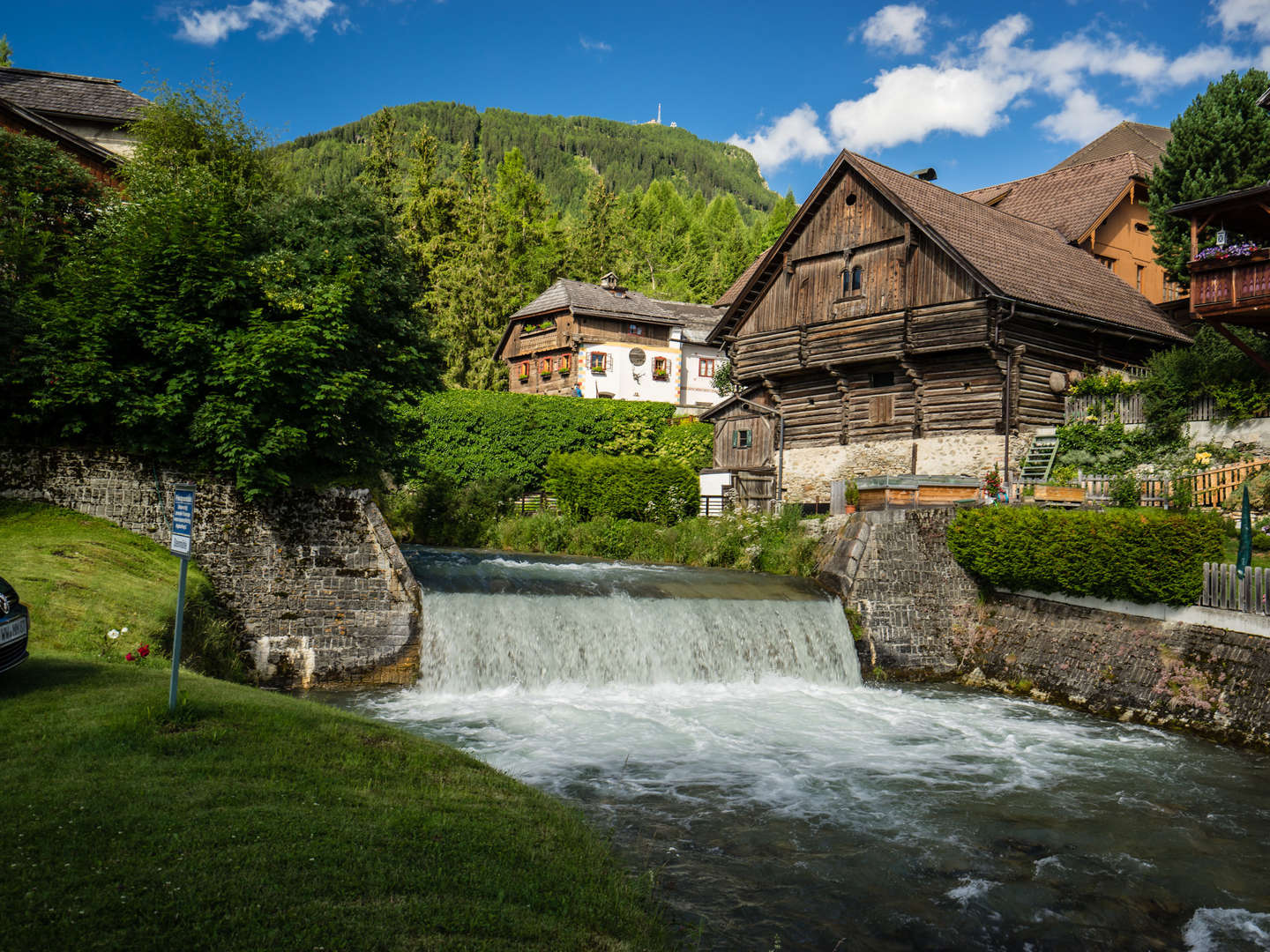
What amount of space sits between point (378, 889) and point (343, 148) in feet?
511

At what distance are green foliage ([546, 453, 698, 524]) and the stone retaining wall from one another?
395 inches

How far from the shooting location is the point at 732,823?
992cm

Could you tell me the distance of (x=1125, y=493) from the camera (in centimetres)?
2028

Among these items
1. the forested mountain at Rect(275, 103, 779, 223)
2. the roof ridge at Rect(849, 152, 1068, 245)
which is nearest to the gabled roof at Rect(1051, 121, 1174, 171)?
the roof ridge at Rect(849, 152, 1068, 245)

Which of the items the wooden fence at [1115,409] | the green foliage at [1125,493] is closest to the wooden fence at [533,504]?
the wooden fence at [1115,409]

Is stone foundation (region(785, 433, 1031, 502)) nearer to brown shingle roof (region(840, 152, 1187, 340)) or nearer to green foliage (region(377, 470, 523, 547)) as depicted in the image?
brown shingle roof (region(840, 152, 1187, 340))

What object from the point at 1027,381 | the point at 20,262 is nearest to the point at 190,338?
the point at 20,262

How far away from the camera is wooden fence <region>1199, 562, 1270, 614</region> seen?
14531mm

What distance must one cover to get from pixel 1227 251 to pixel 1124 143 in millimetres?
29008

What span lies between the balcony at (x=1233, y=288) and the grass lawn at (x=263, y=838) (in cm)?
2259

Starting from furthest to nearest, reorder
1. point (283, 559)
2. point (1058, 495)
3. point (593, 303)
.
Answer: point (593, 303)
point (1058, 495)
point (283, 559)

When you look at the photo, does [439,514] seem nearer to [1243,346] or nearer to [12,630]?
[12,630]

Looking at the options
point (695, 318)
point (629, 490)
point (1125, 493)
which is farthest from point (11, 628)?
point (695, 318)

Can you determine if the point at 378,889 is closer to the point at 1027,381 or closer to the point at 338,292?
the point at 338,292
